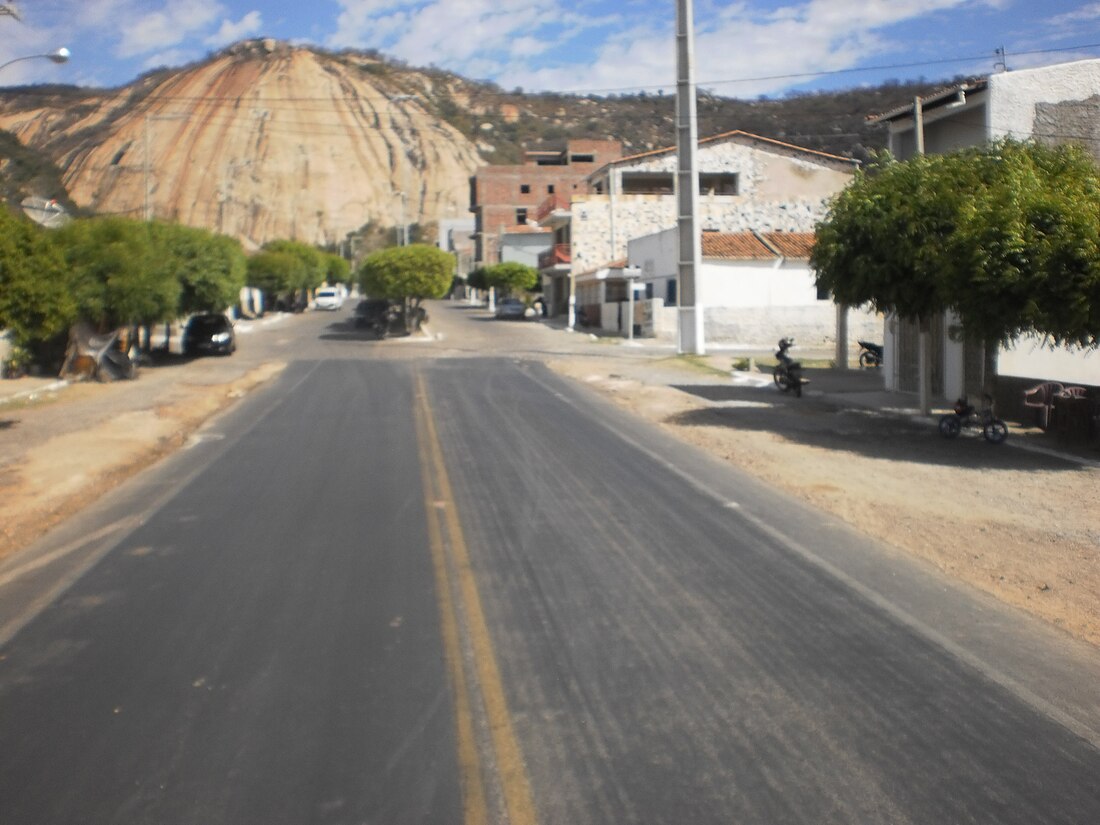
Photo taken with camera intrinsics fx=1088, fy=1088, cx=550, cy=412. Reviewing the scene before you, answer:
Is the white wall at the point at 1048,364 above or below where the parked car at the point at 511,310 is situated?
below

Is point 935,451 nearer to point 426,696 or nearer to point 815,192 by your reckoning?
point 426,696

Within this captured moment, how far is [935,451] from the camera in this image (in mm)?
16047

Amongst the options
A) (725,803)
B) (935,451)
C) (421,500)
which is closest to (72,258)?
(421,500)

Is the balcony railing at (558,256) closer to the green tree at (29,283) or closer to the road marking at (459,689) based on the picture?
the green tree at (29,283)

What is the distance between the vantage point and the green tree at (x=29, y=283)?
56.8 ft

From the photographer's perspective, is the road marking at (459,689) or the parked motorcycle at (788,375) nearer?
the road marking at (459,689)

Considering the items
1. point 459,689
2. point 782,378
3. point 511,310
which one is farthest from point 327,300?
point 459,689

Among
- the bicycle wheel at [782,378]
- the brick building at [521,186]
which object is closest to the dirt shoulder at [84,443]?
the bicycle wheel at [782,378]

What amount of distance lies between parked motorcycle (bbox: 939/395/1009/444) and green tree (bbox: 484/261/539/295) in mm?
60789

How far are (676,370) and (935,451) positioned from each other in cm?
1491

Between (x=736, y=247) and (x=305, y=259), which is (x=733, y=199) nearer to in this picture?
(x=736, y=247)

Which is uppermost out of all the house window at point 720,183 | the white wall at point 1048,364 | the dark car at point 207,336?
the house window at point 720,183

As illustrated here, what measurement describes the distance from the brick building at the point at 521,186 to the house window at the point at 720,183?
1662 inches

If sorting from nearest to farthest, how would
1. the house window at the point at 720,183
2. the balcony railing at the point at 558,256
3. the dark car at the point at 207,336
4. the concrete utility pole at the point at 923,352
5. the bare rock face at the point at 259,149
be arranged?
the concrete utility pole at the point at 923,352, the dark car at the point at 207,336, the house window at the point at 720,183, the balcony railing at the point at 558,256, the bare rock face at the point at 259,149
